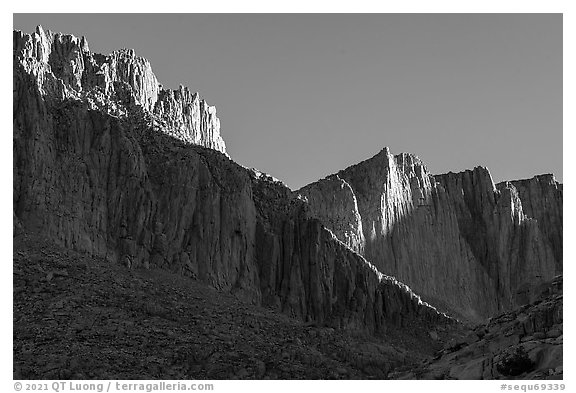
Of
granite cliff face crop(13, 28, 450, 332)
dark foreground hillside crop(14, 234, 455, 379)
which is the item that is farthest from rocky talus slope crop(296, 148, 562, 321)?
dark foreground hillside crop(14, 234, 455, 379)

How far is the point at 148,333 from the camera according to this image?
69062 millimetres

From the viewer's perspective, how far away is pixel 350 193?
133125 mm

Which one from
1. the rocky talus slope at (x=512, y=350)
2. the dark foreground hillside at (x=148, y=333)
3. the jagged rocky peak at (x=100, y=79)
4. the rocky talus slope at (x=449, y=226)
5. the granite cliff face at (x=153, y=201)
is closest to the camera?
the rocky talus slope at (x=512, y=350)

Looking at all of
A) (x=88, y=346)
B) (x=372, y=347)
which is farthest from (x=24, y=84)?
(x=372, y=347)

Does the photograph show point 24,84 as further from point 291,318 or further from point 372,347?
point 372,347

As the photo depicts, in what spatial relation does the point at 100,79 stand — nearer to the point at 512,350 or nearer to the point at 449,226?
the point at 512,350

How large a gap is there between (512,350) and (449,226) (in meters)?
94.7

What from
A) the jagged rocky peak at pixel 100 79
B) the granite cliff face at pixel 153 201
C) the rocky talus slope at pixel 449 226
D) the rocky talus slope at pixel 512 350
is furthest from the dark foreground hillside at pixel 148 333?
the rocky talus slope at pixel 449 226

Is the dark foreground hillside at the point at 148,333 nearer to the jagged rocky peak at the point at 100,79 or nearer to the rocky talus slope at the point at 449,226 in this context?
the jagged rocky peak at the point at 100,79

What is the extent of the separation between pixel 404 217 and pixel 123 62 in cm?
5230

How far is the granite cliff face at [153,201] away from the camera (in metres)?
83.2

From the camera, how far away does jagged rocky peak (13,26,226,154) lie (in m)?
90.1

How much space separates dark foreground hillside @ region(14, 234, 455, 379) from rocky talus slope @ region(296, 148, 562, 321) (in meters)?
49.1

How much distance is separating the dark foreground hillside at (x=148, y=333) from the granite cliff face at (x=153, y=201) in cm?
412
